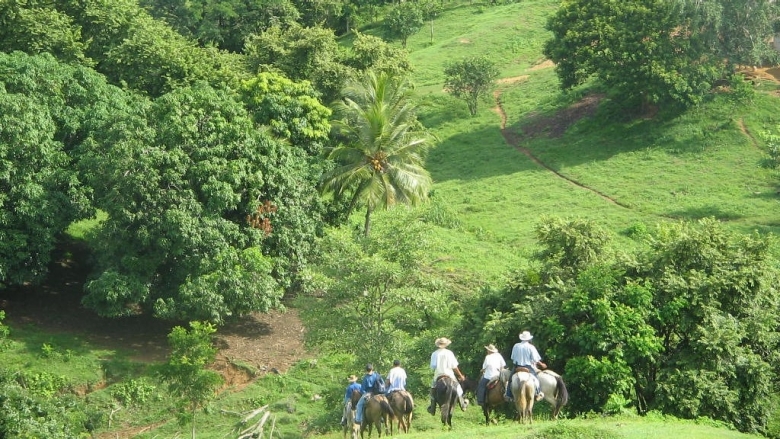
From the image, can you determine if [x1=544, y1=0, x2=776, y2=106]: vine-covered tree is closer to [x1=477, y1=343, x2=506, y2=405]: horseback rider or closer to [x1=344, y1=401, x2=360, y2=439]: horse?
[x1=477, y1=343, x2=506, y2=405]: horseback rider

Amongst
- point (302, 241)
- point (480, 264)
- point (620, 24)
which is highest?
point (620, 24)

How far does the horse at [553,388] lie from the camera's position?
22828 mm

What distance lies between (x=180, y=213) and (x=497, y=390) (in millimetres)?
15985

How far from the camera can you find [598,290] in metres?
25.7

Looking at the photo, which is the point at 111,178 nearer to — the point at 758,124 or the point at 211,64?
the point at 211,64

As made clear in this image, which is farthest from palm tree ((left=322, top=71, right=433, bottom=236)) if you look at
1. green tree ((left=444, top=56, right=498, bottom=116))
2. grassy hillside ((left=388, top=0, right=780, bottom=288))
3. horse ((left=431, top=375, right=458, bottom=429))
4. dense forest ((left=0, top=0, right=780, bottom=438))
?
green tree ((left=444, top=56, right=498, bottom=116))

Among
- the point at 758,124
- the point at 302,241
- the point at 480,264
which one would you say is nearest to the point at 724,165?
the point at 758,124

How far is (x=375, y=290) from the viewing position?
30469mm

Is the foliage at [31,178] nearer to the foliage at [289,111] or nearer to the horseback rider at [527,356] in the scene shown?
the foliage at [289,111]

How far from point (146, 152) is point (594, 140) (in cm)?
2877

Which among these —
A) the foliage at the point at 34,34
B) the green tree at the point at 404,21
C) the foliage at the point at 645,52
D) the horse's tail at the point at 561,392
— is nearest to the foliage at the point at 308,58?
the foliage at the point at 34,34

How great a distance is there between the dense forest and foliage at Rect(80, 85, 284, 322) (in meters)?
0.08

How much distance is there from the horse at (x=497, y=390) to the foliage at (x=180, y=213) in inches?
560

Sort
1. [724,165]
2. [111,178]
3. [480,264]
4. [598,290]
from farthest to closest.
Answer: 1. [724,165]
2. [480,264]
3. [111,178]
4. [598,290]
